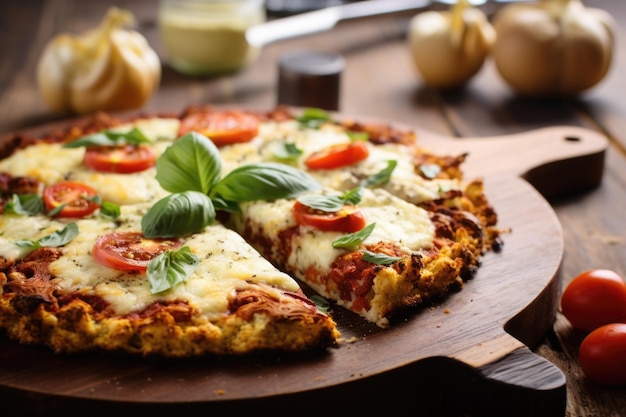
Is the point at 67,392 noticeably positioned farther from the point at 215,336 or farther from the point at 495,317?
the point at 495,317

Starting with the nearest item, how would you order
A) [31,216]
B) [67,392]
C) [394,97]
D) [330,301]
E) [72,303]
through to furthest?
[67,392] → [72,303] → [330,301] → [31,216] → [394,97]

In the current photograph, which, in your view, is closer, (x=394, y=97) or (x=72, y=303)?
(x=72, y=303)

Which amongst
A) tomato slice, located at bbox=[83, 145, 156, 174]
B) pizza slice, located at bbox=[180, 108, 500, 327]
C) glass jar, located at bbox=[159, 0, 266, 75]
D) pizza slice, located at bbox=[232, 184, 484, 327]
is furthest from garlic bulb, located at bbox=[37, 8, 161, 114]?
pizza slice, located at bbox=[232, 184, 484, 327]

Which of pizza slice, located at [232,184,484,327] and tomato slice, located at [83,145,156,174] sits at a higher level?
tomato slice, located at [83,145,156,174]

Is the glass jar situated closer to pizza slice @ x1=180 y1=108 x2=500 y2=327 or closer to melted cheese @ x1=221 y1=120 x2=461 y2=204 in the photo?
melted cheese @ x1=221 y1=120 x2=461 y2=204

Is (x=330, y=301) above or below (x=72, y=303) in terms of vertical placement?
below

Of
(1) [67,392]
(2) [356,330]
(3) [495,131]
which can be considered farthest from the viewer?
(3) [495,131]

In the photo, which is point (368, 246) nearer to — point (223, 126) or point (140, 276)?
point (140, 276)

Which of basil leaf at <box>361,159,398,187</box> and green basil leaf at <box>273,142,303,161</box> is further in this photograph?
green basil leaf at <box>273,142,303,161</box>

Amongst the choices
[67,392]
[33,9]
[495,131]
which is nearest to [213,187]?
[67,392]
